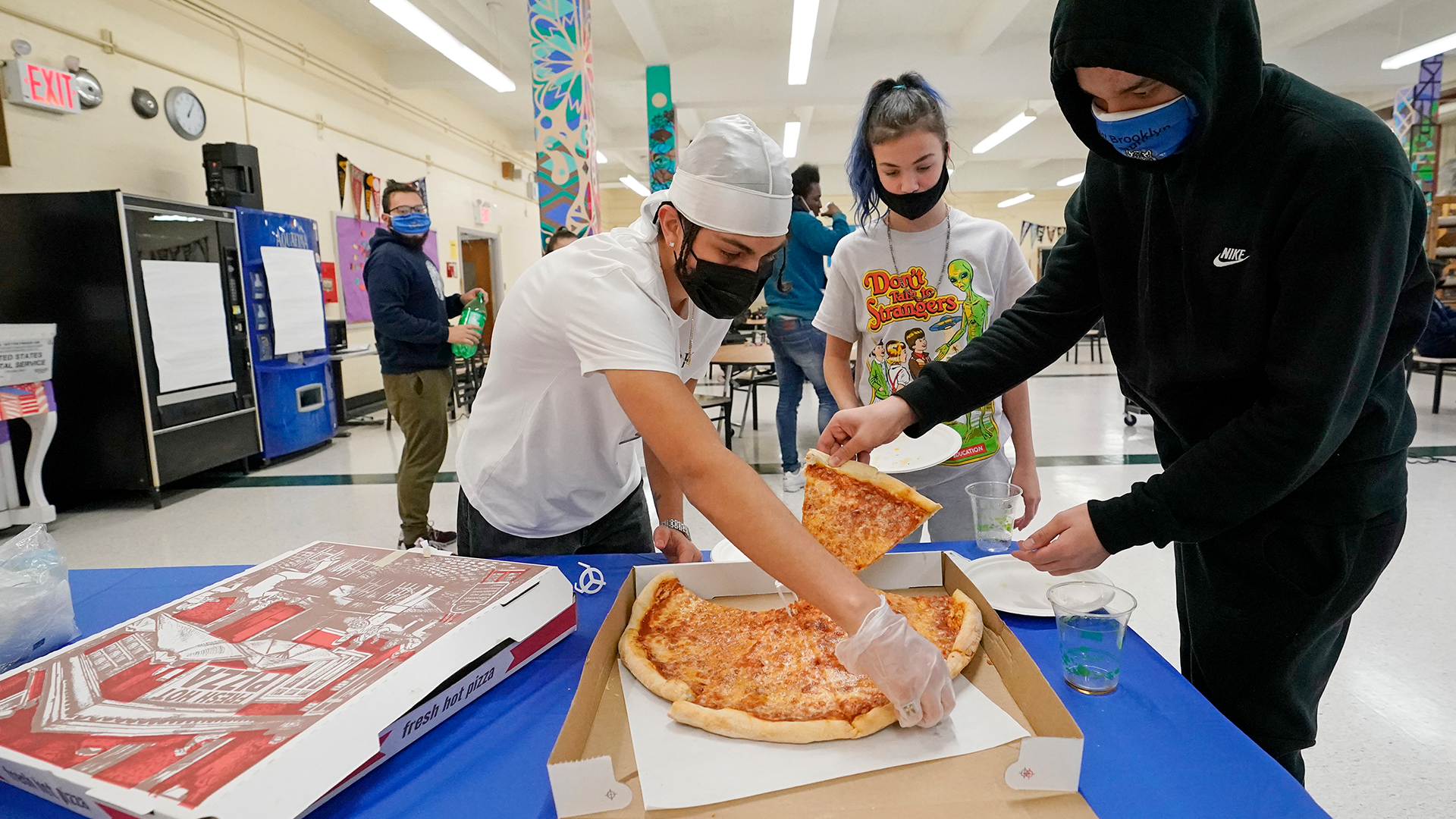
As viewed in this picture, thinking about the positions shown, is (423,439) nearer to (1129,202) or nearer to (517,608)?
(517,608)

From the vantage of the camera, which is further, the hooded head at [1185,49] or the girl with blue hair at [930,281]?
the girl with blue hair at [930,281]

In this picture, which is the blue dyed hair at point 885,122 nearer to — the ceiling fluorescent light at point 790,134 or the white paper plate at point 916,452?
the white paper plate at point 916,452

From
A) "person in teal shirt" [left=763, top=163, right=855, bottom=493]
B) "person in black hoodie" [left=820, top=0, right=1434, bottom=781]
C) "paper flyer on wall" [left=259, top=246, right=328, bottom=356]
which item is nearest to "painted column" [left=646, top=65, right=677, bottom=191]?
"paper flyer on wall" [left=259, top=246, right=328, bottom=356]

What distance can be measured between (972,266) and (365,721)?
1.77m

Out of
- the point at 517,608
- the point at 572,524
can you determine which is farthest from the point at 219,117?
the point at 517,608

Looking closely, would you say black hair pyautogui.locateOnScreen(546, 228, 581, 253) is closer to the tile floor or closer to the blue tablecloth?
the tile floor

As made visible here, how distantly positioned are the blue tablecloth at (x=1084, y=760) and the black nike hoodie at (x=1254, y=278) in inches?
8.9

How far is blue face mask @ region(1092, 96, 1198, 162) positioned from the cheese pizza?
2.38 feet

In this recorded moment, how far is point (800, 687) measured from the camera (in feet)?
3.59

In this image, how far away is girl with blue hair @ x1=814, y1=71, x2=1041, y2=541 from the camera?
1934 mm

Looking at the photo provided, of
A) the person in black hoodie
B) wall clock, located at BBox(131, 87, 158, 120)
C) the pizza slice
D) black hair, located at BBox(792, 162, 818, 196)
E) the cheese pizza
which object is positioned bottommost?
the cheese pizza

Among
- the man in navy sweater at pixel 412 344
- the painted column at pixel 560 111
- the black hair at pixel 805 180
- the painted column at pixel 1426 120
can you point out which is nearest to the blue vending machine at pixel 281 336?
the painted column at pixel 560 111

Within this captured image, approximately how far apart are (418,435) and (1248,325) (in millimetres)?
3616

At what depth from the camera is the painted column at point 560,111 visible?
5820 mm
